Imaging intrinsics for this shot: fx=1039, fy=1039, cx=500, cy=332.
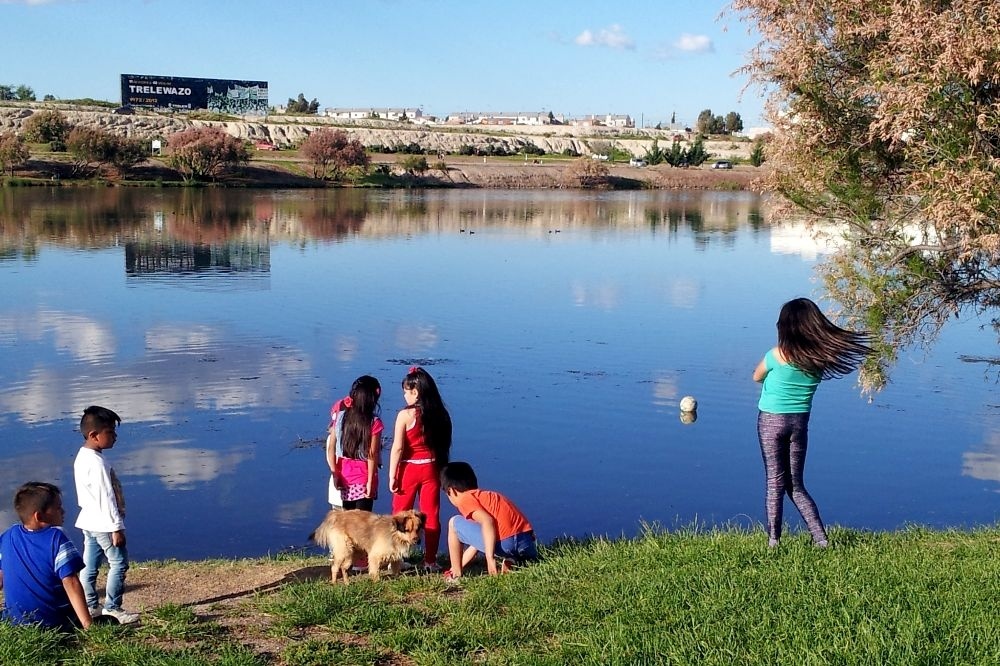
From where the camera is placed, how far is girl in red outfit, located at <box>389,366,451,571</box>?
297 inches

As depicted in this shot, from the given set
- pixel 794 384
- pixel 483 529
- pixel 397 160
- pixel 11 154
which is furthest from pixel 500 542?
pixel 397 160

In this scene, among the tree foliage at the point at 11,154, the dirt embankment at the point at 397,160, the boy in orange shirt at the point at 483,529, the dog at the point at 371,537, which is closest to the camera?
the dog at the point at 371,537

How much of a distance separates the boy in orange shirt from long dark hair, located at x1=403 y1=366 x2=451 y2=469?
0.40 m

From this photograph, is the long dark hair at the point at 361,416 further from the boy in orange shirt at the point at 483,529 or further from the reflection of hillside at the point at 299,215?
the reflection of hillside at the point at 299,215

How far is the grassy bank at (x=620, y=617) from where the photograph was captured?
5051mm

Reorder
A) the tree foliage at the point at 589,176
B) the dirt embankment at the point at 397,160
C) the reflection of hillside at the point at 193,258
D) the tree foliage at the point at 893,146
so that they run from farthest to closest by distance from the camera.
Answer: the tree foliage at the point at 589,176 → the dirt embankment at the point at 397,160 → the reflection of hillside at the point at 193,258 → the tree foliage at the point at 893,146

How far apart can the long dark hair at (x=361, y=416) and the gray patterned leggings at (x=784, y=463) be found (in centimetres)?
273

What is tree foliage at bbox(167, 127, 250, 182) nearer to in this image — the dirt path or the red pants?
the dirt path

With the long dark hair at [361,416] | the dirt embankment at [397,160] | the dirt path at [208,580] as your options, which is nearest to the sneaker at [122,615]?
the dirt path at [208,580]

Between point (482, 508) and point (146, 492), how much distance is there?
565 centimetres

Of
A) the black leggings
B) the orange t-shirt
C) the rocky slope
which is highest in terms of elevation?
the rocky slope

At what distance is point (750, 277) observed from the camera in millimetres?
31328

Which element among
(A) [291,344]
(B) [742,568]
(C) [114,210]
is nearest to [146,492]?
(B) [742,568]

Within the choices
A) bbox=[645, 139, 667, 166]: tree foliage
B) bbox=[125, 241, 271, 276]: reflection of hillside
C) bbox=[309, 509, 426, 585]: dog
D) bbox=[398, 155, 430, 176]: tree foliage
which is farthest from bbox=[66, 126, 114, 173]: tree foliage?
bbox=[309, 509, 426, 585]: dog
